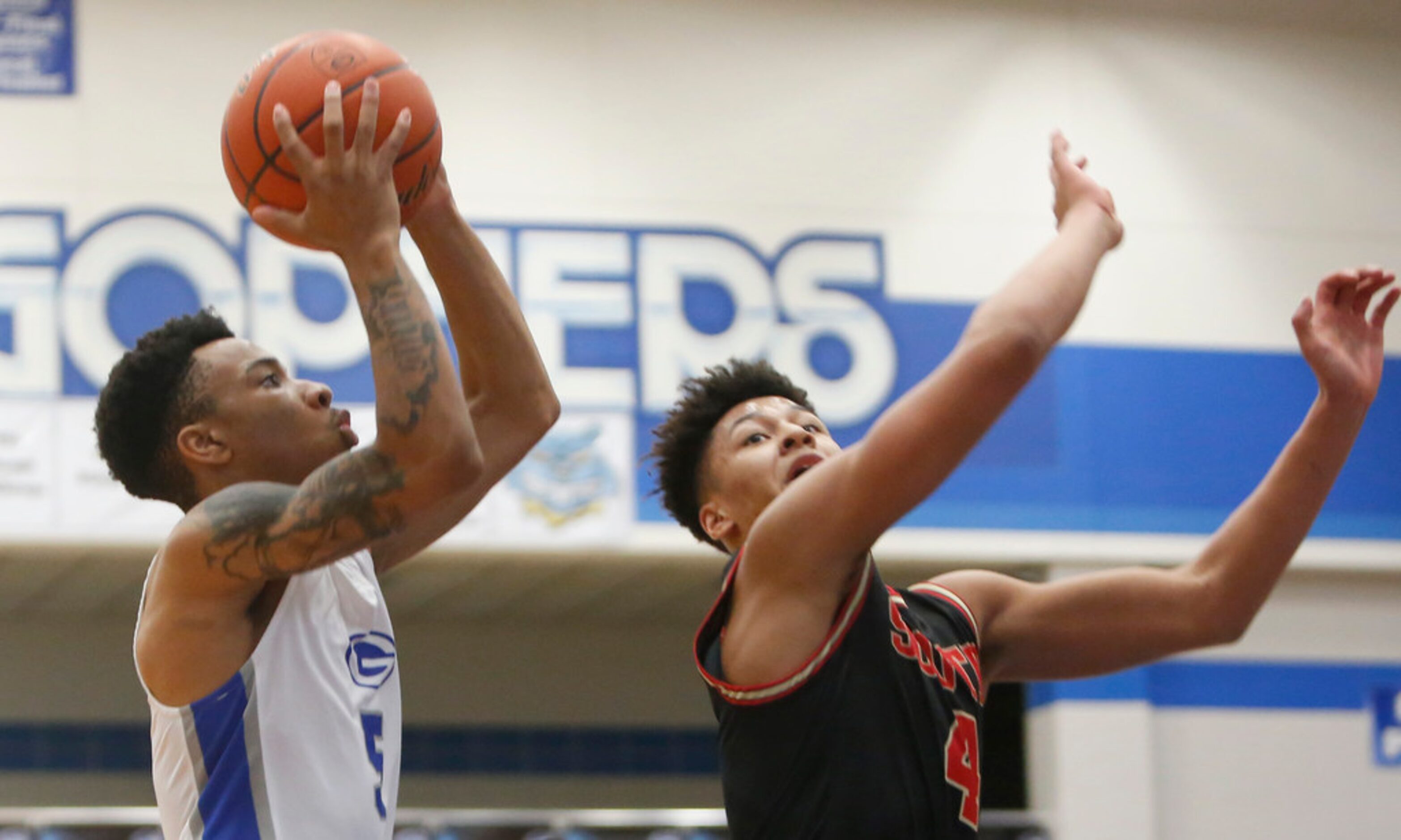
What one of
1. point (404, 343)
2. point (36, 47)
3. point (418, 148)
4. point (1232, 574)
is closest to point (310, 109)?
point (418, 148)

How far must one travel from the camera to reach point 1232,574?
2.71m

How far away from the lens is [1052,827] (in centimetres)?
870

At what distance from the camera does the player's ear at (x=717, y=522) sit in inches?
120

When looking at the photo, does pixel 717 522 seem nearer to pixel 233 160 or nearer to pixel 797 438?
pixel 797 438

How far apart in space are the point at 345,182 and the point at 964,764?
132cm

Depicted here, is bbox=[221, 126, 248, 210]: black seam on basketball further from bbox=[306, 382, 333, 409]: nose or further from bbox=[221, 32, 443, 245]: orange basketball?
bbox=[306, 382, 333, 409]: nose

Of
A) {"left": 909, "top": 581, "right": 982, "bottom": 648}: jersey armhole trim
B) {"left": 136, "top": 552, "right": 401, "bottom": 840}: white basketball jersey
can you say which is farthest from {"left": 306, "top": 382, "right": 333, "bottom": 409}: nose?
{"left": 909, "top": 581, "right": 982, "bottom": 648}: jersey armhole trim

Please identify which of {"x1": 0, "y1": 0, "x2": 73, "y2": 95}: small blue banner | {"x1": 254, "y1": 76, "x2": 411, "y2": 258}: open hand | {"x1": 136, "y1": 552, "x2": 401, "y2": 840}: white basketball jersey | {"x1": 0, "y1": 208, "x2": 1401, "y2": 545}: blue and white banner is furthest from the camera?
{"x1": 0, "y1": 0, "x2": 73, "y2": 95}: small blue banner

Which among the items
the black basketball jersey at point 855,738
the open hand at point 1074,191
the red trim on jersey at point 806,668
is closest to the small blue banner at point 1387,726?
the black basketball jersey at point 855,738

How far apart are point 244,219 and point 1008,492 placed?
4215 mm

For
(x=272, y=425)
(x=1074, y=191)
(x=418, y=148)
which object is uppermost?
(x=418, y=148)

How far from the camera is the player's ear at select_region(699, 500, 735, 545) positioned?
10.0 feet

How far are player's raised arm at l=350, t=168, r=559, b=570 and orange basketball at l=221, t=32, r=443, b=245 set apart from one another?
0.28 meters

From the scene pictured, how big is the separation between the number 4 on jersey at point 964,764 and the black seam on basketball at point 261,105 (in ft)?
4.68
